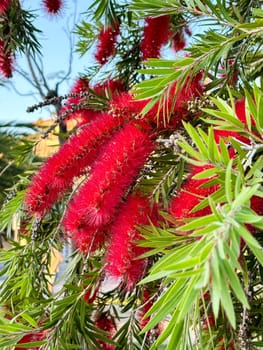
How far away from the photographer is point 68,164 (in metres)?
0.43

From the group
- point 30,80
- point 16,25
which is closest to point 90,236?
point 16,25

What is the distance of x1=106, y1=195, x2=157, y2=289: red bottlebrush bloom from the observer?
1.21 feet

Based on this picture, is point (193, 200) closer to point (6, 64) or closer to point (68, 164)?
point (68, 164)

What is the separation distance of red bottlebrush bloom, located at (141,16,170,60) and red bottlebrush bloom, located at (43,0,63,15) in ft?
0.89

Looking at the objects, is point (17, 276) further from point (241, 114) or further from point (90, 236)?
point (241, 114)

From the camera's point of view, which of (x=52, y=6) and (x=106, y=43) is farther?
(x=52, y=6)

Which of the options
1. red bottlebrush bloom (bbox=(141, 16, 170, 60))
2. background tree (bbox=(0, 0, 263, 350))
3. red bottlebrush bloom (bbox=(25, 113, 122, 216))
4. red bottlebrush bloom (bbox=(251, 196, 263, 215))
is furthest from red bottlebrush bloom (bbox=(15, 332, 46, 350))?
red bottlebrush bloom (bbox=(141, 16, 170, 60))

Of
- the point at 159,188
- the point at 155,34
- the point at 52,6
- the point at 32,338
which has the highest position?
the point at 52,6

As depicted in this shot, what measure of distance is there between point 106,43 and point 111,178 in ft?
1.43

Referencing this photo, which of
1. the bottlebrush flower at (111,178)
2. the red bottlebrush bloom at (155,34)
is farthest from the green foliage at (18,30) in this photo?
the bottlebrush flower at (111,178)

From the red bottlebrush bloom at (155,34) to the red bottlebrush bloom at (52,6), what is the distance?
0.89 feet

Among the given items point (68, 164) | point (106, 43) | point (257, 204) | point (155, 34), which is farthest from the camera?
point (106, 43)

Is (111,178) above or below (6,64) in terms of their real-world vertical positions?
below

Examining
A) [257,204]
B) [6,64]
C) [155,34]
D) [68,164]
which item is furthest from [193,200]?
[6,64]
